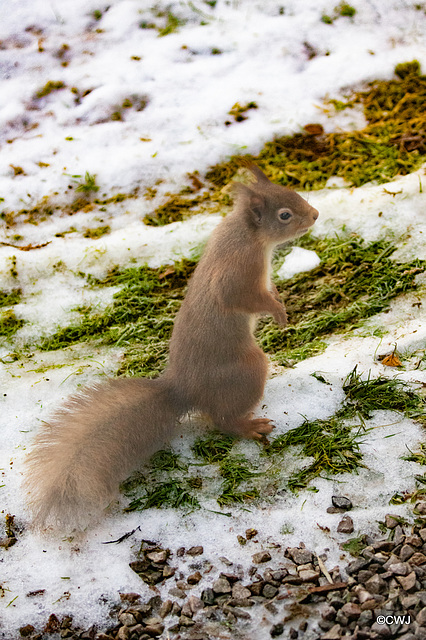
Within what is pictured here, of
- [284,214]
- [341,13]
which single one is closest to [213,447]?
[284,214]

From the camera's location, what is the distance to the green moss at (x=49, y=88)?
5566 millimetres

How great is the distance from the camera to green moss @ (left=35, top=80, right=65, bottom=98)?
557cm

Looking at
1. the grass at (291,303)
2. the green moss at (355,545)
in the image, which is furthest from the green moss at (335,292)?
the green moss at (355,545)

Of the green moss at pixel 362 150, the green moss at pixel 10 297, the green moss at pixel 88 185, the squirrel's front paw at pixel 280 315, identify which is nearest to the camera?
the squirrel's front paw at pixel 280 315

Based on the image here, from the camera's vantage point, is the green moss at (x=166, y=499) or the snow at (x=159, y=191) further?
the green moss at (x=166, y=499)

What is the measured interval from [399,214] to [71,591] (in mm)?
3075

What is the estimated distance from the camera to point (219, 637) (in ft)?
7.38

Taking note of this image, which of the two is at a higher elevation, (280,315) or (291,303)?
(280,315)

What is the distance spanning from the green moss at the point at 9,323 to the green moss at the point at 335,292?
1.48m

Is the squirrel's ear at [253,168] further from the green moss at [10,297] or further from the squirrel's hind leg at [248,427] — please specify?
the green moss at [10,297]

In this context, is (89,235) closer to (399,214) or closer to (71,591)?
(399,214)

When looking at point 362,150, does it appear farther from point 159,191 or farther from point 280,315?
point 280,315
